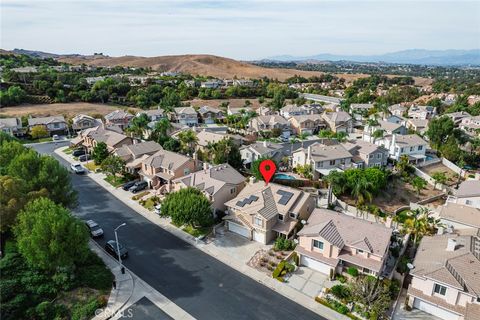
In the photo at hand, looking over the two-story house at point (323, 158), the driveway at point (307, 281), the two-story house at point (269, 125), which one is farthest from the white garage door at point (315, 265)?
the two-story house at point (269, 125)

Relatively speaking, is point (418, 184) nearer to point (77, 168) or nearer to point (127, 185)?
point (127, 185)

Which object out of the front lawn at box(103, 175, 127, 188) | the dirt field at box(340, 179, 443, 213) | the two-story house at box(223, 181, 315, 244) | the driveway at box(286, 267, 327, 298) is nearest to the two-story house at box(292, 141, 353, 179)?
the dirt field at box(340, 179, 443, 213)

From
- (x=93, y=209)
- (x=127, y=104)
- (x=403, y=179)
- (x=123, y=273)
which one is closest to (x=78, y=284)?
(x=123, y=273)

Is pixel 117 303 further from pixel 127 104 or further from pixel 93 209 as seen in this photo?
pixel 127 104

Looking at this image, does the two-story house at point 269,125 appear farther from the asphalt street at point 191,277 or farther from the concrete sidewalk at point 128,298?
the concrete sidewalk at point 128,298

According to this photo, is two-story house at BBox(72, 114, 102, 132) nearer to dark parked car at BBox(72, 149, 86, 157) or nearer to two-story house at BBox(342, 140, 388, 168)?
dark parked car at BBox(72, 149, 86, 157)

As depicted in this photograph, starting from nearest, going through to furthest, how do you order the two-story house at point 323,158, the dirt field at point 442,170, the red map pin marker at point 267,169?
1. the red map pin marker at point 267,169
2. the two-story house at point 323,158
3. the dirt field at point 442,170
